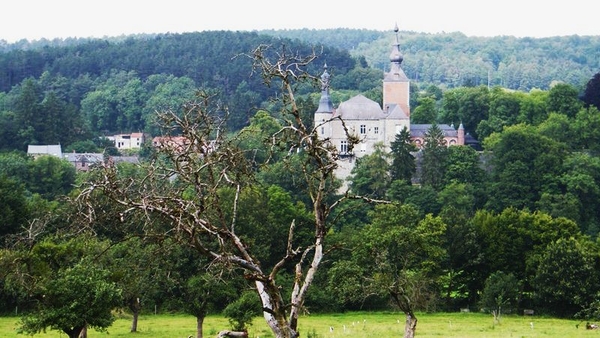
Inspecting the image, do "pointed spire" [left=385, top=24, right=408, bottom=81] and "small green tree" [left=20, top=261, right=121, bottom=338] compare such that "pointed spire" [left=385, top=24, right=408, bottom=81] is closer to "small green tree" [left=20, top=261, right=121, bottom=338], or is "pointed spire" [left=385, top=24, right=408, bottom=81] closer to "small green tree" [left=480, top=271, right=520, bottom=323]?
"small green tree" [left=480, top=271, right=520, bottom=323]

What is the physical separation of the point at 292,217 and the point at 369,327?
70.9ft

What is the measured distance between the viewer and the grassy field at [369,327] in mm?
43094

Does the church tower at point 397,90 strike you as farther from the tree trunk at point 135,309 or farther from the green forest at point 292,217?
the tree trunk at point 135,309

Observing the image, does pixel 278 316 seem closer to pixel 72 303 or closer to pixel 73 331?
pixel 72 303

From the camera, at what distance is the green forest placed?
18.3 metres

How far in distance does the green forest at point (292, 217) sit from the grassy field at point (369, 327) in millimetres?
923


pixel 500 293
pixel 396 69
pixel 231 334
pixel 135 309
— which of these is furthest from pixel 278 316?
pixel 396 69

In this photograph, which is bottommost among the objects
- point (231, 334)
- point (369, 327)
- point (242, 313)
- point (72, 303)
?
point (369, 327)

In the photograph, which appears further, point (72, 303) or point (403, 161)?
point (403, 161)

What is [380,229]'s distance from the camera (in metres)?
61.0

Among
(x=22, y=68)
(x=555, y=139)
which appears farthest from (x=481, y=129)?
(x=22, y=68)

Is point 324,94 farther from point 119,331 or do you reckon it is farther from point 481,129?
point 119,331

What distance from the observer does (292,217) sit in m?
67.8

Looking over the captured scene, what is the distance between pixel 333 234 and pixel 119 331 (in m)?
22.6
